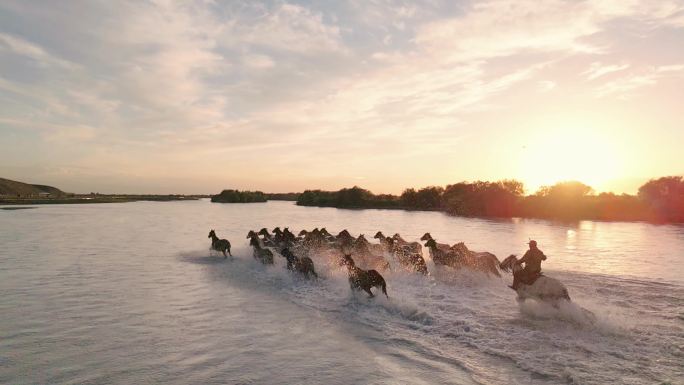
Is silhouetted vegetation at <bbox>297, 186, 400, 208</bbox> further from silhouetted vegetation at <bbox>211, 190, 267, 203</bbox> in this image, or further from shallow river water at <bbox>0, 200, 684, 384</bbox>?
shallow river water at <bbox>0, 200, 684, 384</bbox>

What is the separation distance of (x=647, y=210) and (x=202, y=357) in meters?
85.4

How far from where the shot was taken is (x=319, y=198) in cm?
14812

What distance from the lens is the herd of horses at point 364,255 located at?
16.5 metres

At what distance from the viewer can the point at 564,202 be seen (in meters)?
77.6

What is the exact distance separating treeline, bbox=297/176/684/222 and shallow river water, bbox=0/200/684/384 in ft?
196

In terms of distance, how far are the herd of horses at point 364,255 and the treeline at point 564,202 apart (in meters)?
63.0

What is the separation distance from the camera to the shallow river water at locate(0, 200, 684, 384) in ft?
28.9

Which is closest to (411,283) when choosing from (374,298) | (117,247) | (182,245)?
(374,298)

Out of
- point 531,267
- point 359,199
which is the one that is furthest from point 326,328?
point 359,199

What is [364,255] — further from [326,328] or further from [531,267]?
[326,328]

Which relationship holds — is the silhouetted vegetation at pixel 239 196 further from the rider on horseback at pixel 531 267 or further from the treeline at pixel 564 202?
the rider on horseback at pixel 531 267

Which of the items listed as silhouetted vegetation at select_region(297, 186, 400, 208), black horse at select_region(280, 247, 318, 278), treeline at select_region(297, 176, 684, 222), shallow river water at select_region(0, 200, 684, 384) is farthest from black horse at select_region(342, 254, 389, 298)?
silhouetted vegetation at select_region(297, 186, 400, 208)

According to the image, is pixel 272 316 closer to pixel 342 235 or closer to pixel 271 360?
pixel 271 360

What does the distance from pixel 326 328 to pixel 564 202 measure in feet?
260
